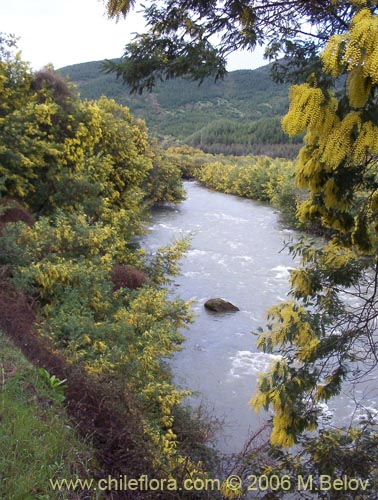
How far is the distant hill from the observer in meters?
79.7

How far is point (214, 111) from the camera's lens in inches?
4695

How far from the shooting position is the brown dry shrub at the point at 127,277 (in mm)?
9461

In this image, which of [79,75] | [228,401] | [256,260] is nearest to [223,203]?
[256,260]

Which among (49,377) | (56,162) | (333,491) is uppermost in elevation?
(56,162)

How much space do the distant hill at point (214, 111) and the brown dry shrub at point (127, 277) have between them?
60742mm

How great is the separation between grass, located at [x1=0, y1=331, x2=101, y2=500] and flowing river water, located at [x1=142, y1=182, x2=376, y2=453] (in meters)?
2.48

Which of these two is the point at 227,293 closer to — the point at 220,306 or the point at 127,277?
the point at 220,306

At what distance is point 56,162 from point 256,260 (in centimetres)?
831

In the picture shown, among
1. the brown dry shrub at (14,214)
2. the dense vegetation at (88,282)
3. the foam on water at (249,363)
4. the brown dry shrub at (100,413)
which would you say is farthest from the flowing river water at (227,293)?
the brown dry shrub at (14,214)

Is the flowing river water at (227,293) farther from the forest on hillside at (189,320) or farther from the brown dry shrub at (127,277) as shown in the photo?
the brown dry shrub at (127,277)

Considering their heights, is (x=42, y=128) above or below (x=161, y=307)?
above

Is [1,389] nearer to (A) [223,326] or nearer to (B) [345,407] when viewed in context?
(B) [345,407]

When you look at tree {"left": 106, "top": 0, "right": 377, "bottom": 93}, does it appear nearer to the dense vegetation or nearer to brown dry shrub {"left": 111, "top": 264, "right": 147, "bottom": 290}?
the dense vegetation

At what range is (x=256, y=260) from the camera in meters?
17.0
